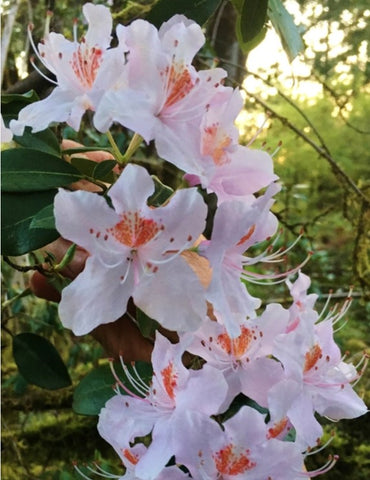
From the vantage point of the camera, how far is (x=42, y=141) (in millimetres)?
609

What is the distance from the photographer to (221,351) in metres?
0.52

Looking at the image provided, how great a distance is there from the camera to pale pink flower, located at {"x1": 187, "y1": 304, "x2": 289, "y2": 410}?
20.0 inches

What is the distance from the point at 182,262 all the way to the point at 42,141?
265mm

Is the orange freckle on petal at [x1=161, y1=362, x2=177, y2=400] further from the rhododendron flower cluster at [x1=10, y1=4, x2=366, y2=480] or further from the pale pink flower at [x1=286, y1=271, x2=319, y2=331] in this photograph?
the pale pink flower at [x1=286, y1=271, x2=319, y2=331]

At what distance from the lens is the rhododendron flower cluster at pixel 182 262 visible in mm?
414

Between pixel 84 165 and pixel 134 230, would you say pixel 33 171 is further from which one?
pixel 134 230

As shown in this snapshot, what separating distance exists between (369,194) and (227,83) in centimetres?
50

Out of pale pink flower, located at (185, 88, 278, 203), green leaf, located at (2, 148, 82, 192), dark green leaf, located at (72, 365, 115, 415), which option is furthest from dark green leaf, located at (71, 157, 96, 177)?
dark green leaf, located at (72, 365, 115, 415)

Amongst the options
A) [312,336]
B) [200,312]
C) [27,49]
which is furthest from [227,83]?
[200,312]

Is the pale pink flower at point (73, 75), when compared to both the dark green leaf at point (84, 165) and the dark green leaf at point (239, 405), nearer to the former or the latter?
the dark green leaf at point (84, 165)

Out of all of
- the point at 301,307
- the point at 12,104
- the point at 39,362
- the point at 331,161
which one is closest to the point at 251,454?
→ the point at 301,307

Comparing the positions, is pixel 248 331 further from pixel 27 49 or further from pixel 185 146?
pixel 27 49

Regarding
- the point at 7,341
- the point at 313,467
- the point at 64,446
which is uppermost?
the point at 7,341

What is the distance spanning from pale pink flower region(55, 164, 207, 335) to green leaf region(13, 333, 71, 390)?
20.4 inches
